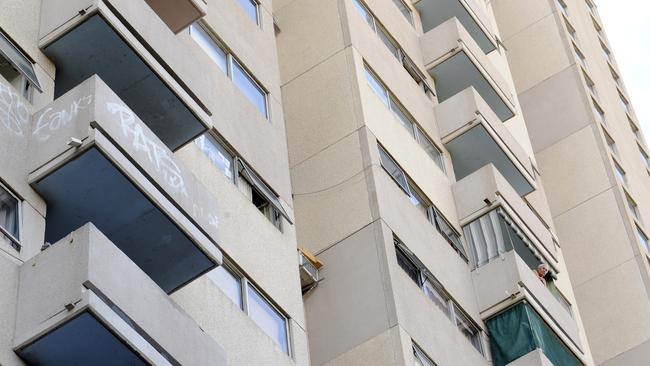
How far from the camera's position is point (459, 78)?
3397 cm

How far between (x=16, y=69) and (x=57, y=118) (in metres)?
1.01

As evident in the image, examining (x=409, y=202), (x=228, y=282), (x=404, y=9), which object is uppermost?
(x=404, y=9)

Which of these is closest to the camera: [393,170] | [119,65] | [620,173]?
[119,65]

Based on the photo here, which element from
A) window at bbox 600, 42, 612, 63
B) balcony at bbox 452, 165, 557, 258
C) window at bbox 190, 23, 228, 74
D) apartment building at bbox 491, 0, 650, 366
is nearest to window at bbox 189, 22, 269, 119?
window at bbox 190, 23, 228, 74

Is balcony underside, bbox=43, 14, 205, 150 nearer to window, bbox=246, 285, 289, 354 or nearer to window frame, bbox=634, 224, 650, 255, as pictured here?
window, bbox=246, 285, 289, 354

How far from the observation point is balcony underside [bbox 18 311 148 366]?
13562 mm

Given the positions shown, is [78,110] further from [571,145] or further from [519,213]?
[571,145]

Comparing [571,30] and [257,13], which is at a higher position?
[571,30]

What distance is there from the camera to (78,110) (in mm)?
15625

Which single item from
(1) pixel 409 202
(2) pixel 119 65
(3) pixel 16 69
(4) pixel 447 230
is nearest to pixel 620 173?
(4) pixel 447 230

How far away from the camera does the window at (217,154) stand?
20566 mm

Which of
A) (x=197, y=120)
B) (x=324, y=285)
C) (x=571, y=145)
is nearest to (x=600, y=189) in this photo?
(x=571, y=145)

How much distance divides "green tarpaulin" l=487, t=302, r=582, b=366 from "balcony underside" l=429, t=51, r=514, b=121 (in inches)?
310

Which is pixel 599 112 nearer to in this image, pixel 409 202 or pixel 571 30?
pixel 571 30
